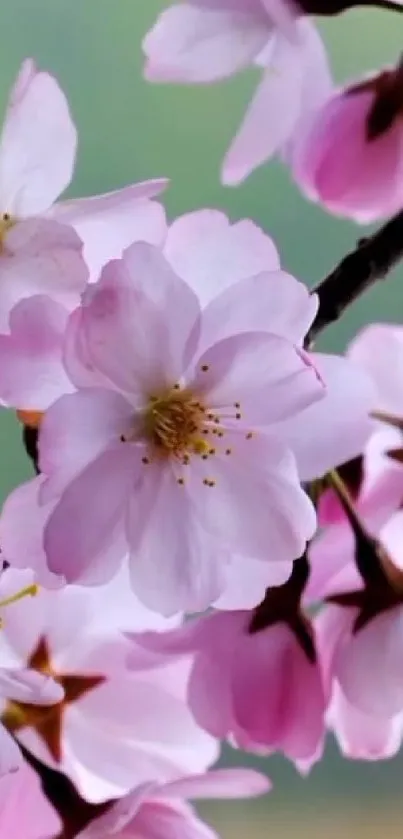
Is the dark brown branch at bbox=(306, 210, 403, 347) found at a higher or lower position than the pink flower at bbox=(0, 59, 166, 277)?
lower

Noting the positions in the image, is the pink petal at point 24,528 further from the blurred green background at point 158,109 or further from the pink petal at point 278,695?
the blurred green background at point 158,109

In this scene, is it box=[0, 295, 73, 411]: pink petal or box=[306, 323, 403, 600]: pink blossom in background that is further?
Result: box=[306, 323, 403, 600]: pink blossom in background

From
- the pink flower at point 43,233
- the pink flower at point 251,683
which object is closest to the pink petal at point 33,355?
the pink flower at point 43,233

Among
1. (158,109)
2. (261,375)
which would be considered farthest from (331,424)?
(158,109)

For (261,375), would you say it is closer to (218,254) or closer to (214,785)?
(218,254)

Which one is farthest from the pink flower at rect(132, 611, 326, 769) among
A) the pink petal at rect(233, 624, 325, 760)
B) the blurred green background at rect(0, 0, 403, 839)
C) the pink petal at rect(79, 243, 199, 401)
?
the blurred green background at rect(0, 0, 403, 839)

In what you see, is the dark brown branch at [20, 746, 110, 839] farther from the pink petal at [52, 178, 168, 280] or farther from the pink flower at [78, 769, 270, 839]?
the pink petal at [52, 178, 168, 280]
